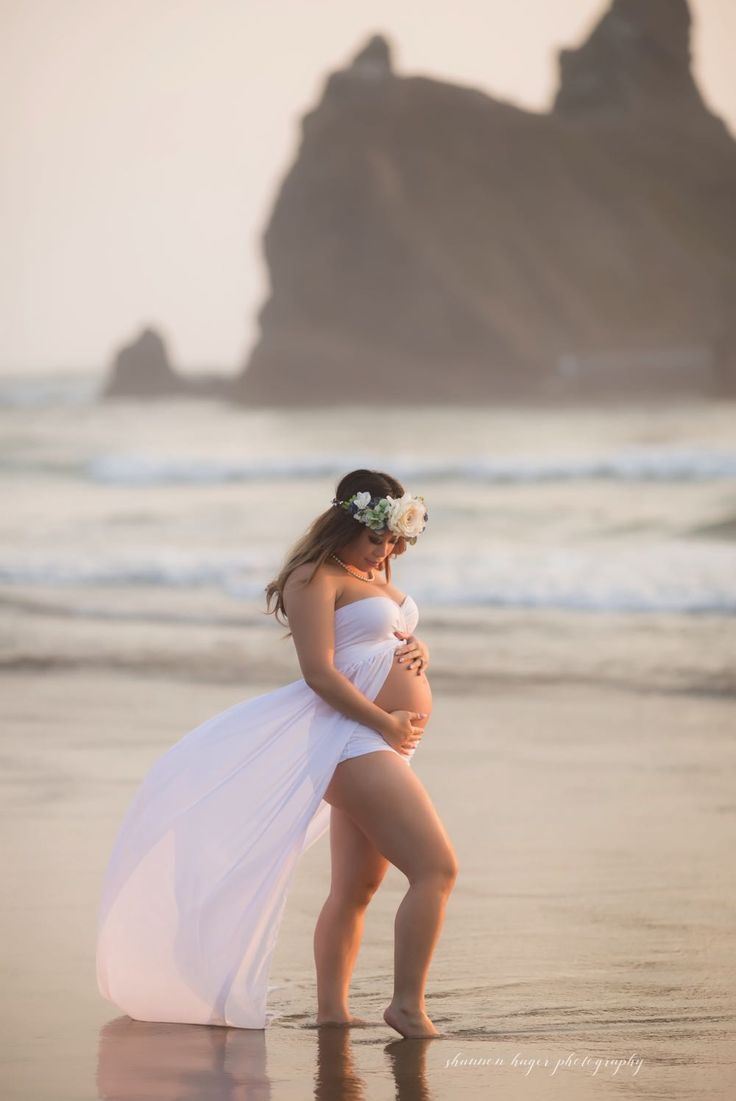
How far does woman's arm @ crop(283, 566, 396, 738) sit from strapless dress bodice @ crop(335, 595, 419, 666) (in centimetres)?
8

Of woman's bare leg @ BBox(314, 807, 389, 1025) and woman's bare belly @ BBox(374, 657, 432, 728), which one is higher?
woman's bare belly @ BBox(374, 657, 432, 728)

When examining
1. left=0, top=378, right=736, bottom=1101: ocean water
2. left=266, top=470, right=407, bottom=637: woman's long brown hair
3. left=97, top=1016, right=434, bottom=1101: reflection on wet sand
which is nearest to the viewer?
left=97, top=1016, right=434, bottom=1101: reflection on wet sand

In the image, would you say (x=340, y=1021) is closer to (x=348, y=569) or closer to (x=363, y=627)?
(x=363, y=627)

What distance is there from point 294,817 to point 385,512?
77 cm

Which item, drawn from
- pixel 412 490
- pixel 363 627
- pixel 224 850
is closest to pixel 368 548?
pixel 363 627

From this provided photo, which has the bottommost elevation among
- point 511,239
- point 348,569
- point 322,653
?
point 322,653

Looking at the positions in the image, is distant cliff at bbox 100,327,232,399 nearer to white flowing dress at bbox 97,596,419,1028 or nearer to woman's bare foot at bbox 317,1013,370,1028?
white flowing dress at bbox 97,596,419,1028

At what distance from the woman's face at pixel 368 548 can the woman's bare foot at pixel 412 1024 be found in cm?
107

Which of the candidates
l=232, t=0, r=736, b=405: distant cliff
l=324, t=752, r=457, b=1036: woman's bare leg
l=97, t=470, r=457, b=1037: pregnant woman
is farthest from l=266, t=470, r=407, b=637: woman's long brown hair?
l=232, t=0, r=736, b=405: distant cliff

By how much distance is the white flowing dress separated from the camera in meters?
3.98

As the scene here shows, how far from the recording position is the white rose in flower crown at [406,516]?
3.99 m

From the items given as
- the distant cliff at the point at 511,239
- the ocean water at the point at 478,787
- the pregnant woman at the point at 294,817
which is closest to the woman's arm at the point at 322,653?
the pregnant woman at the point at 294,817

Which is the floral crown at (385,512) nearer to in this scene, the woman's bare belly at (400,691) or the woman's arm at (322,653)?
the woman's arm at (322,653)

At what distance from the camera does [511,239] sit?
5741 centimetres
